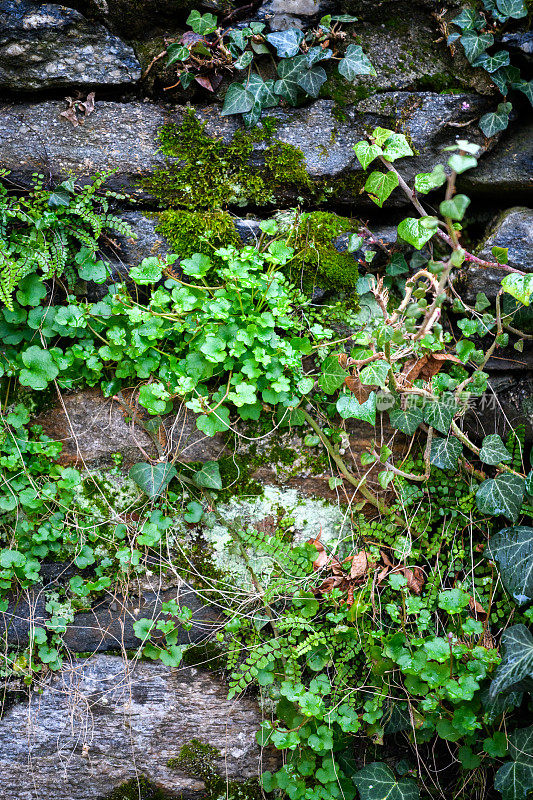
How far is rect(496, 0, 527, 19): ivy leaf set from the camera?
2.37 m

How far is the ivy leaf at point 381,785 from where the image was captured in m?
2.19

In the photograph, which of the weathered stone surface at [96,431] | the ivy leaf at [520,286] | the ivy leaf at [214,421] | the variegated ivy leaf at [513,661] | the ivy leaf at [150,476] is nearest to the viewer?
the variegated ivy leaf at [513,661]

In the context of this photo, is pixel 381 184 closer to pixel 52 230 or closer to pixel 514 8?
pixel 514 8

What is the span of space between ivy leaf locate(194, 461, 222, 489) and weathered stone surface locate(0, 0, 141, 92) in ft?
6.05

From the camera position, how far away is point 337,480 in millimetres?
2457

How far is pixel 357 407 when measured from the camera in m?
2.30

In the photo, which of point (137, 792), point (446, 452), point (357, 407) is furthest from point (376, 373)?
point (137, 792)

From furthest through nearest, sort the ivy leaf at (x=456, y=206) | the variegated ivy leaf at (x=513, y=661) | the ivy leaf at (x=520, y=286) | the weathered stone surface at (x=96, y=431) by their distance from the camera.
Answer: the weathered stone surface at (x=96, y=431)
the ivy leaf at (x=520, y=286)
the variegated ivy leaf at (x=513, y=661)
the ivy leaf at (x=456, y=206)

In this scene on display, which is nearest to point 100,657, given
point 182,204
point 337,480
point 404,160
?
point 337,480

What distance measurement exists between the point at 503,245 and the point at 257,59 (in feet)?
4.84

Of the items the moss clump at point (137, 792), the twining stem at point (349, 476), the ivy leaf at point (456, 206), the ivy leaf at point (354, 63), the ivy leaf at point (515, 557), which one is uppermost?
the ivy leaf at point (354, 63)

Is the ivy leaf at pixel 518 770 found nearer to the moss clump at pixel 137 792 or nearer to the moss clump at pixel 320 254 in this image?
the moss clump at pixel 137 792

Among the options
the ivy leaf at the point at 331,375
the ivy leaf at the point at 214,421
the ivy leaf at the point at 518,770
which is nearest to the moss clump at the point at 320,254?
the ivy leaf at the point at 331,375

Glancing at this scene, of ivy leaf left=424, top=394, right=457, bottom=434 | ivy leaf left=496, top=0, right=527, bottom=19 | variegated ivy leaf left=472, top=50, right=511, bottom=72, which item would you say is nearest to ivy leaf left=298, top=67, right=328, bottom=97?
variegated ivy leaf left=472, top=50, right=511, bottom=72
